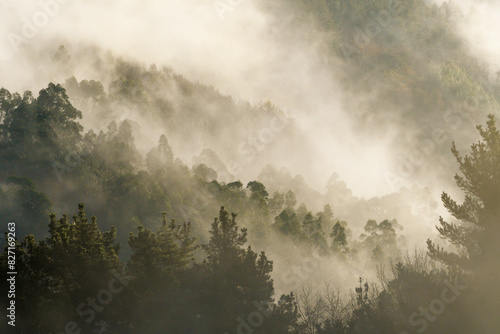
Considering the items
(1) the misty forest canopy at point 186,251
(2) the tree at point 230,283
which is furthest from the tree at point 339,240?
(2) the tree at point 230,283

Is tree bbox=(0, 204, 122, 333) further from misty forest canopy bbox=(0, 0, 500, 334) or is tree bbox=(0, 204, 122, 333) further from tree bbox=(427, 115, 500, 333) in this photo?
tree bbox=(427, 115, 500, 333)

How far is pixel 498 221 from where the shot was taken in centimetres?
3097

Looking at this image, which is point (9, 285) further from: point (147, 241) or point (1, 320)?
point (147, 241)

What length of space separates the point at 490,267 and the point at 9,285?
37.2 meters

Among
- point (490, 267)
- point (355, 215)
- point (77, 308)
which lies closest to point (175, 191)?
point (77, 308)

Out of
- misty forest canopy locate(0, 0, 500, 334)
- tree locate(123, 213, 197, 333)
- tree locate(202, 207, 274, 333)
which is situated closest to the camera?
misty forest canopy locate(0, 0, 500, 334)

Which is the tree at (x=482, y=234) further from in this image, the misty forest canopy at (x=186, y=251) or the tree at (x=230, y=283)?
the tree at (x=230, y=283)

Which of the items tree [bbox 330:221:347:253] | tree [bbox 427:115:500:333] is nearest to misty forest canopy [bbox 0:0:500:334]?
→ tree [bbox 427:115:500:333]

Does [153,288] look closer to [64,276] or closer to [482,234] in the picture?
[64,276]

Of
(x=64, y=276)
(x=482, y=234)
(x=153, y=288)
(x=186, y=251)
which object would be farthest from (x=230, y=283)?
(x=482, y=234)

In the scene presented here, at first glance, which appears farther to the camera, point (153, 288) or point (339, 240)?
point (339, 240)

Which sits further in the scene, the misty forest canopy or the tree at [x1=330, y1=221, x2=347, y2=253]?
the tree at [x1=330, y1=221, x2=347, y2=253]

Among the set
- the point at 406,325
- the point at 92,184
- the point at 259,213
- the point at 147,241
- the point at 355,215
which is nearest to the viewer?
the point at 406,325

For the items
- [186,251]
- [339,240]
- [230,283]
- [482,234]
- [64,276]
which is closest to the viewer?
[482,234]
